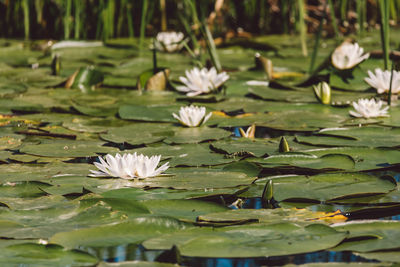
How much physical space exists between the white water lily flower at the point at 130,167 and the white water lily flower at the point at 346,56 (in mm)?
1817

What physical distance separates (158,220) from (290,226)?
0.31 meters

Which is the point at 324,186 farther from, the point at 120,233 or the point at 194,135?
the point at 194,135

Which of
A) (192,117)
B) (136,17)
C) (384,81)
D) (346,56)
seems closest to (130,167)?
(192,117)

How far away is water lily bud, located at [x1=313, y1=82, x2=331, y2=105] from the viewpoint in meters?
3.01

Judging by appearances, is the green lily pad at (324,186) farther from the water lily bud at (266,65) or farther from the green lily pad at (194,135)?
the water lily bud at (266,65)

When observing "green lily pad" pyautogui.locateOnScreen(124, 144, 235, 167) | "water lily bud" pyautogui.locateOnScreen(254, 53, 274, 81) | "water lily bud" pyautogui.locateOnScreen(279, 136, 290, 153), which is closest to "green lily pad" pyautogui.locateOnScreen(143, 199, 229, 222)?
"green lily pad" pyautogui.locateOnScreen(124, 144, 235, 167)

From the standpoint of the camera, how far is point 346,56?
3.43m

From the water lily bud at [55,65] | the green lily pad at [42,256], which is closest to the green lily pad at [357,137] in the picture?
the green lily pad at [42,256]

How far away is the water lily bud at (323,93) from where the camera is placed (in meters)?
3.01

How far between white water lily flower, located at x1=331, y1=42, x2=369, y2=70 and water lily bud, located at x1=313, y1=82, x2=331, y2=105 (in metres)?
0.47

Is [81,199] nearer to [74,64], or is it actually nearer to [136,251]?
[136,251]

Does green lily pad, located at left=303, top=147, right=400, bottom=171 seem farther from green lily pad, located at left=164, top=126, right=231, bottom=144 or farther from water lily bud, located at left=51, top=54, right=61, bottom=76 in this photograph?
water lily bud, located at left=51, top=54, right=61, bottom=76

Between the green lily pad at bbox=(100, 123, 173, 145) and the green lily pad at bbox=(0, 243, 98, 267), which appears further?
the green lily pad at bbox=(100, 123, 173, 145)

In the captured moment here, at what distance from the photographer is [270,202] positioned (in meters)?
1.74
